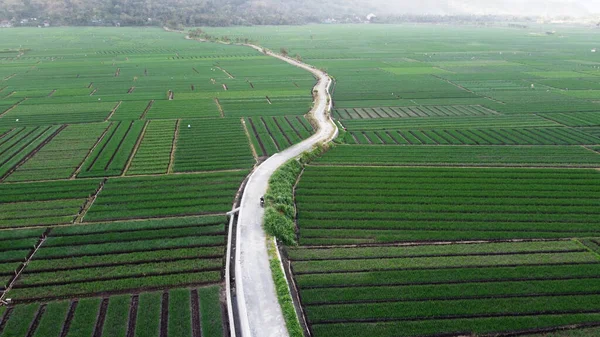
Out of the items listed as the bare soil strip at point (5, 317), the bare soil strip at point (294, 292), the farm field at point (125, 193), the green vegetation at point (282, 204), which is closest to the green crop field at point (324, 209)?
the farm field at point (125, 193)

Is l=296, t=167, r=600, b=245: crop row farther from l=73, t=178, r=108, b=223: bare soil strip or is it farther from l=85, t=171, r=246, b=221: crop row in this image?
l=73, t=178, r=108, b=223: bare soil strip

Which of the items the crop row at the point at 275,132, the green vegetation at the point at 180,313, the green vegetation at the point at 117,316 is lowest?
the green vegetation at the point at 117,316

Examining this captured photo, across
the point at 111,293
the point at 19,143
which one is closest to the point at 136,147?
the point at 19,143

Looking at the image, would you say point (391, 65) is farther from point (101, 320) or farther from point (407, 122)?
point (101, 320)

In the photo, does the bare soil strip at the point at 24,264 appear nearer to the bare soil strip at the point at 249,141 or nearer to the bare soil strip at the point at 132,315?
the bare soil strip at the point at 132,315

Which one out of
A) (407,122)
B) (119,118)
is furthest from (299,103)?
(119,118)

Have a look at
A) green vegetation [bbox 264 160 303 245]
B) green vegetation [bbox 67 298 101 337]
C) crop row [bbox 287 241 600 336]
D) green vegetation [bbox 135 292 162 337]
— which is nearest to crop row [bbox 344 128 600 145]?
green vegetation [bbox 264 160 303 245]
